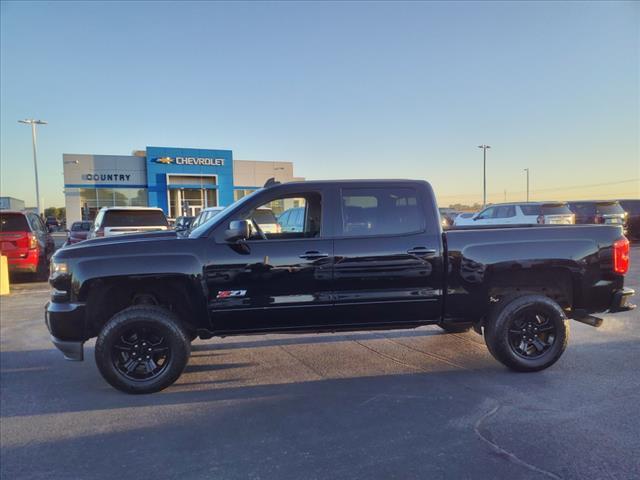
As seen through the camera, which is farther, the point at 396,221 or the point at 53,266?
the point at 396,221

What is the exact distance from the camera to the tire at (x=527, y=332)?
464 centimetres

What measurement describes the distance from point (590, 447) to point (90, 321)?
4404 millimetres

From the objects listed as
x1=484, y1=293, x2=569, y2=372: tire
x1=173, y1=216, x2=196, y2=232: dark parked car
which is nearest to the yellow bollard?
x1=173, y1=216, x2=196, y2=232: dark parked car

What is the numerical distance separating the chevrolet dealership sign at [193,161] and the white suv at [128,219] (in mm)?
31322

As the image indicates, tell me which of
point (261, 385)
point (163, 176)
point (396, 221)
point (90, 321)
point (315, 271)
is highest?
point (163, 176)

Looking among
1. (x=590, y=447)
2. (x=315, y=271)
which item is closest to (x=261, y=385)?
(x=315, y=271)

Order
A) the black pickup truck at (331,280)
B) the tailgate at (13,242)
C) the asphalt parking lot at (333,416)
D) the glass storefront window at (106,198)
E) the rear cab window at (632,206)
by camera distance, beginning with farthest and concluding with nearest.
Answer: the glass storefront window at (106,198) → the rear cab window at (632,206) → the tailgate at (13,242) → the black pickup truck at (331,280) → the asphalt parking lot at (333,416)

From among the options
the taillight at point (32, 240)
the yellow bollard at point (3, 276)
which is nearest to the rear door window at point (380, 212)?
the yellow bollard at point (3, 276)

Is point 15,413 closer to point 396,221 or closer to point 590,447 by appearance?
point 396,221

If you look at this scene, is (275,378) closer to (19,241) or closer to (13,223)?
(19,241)

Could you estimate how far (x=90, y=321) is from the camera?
4.41m

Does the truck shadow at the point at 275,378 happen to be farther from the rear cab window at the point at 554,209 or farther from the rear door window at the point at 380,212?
the rear cab window at the point at 554,209

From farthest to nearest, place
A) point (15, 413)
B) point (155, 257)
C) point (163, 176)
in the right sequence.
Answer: point (163, 176), point (155, 257), point (15, 413)

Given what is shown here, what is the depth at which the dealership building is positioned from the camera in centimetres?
4022
